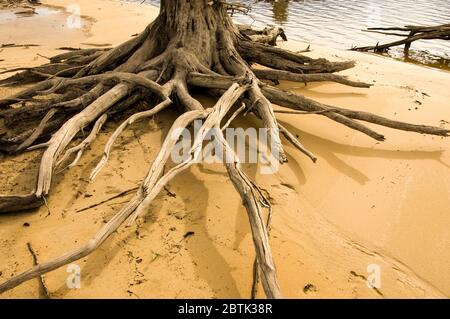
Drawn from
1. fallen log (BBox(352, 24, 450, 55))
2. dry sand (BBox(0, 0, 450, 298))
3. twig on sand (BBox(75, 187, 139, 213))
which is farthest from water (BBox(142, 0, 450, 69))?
twig on sand (BBox(75, 187, 139, 213))

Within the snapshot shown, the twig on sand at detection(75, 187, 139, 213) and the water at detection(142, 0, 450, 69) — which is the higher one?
the water at detection(142, 0, 450, 69)

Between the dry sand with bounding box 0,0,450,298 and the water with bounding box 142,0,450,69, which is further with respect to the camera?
the water with bounding box 142,0,450,69

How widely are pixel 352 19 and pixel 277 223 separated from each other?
42.4 feet

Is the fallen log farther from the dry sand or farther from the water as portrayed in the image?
the dry sand

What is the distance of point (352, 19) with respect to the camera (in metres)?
13.7

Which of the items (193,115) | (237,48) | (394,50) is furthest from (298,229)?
(394,50)

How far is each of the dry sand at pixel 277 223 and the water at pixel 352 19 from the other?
5.47 m

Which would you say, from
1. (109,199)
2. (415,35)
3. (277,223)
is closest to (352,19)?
(415,35)

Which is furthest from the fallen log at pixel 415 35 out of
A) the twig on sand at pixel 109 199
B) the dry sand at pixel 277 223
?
the twig on sand at pixel 109 199

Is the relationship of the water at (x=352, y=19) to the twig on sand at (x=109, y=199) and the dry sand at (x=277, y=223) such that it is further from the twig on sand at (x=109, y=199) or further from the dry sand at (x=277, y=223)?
the twig on sand at (x=109, y=199)

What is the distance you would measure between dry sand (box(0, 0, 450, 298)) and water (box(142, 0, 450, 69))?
5470 mm

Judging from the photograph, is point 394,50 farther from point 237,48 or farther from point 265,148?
point 265,148

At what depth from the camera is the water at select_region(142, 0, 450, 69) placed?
1035cm
